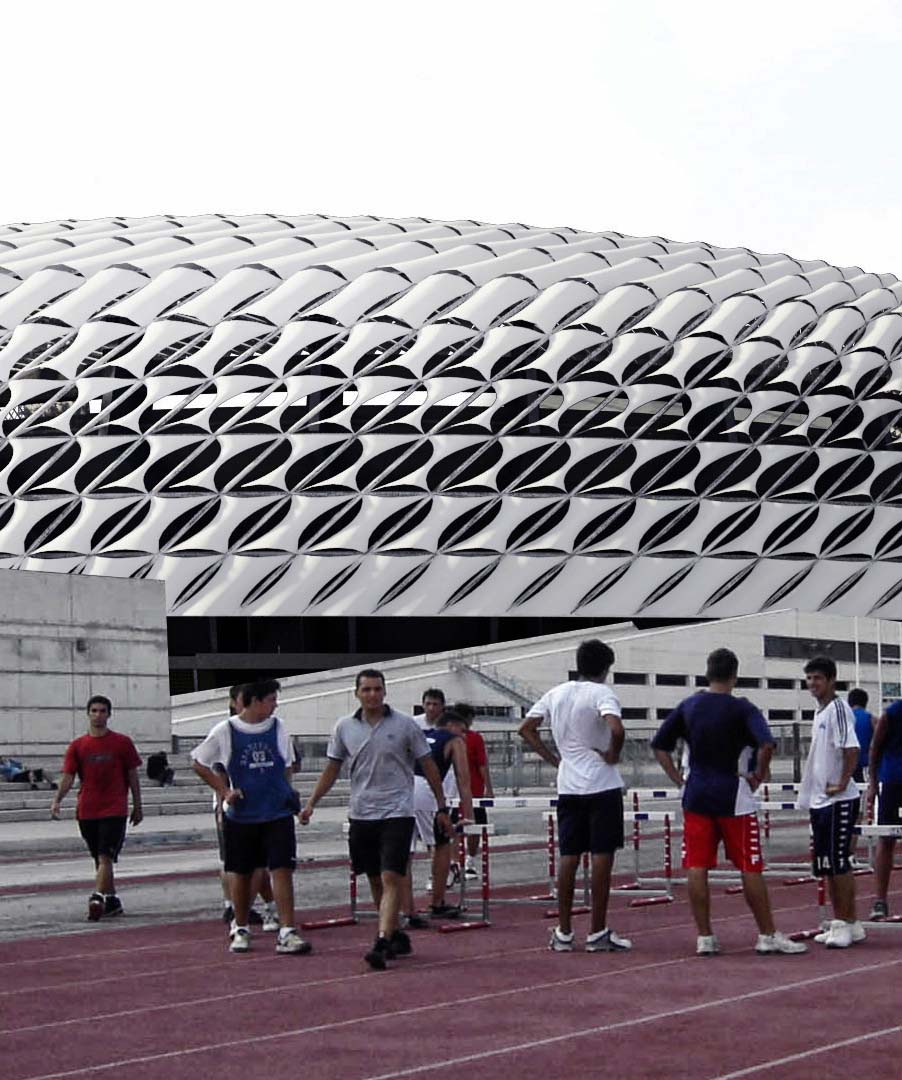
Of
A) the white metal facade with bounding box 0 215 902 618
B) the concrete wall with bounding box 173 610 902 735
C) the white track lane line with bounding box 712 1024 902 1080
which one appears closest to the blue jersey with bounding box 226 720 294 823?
the white track lane line with bounding box 712 1024 902 1080

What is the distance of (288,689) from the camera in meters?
44.9

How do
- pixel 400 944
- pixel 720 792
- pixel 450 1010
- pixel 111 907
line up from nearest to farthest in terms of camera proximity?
pixel 450 1010 → pixel 720 792 → pixel 400 944 → pixel 111 907

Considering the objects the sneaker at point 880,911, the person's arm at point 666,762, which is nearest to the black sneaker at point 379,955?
the person's arm at point 666,762

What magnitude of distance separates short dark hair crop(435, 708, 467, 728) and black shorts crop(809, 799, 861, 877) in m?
3.47

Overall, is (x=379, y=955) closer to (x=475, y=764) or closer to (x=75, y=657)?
(x=475, y=764)

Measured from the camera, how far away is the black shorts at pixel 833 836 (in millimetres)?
11492

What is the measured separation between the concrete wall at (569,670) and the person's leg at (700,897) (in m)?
32.9

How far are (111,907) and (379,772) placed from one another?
11.9 ft

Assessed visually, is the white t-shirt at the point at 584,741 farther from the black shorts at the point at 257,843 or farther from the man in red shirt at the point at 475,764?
the man in red shirt at the point at 475,764

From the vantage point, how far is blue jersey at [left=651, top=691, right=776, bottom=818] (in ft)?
35.7

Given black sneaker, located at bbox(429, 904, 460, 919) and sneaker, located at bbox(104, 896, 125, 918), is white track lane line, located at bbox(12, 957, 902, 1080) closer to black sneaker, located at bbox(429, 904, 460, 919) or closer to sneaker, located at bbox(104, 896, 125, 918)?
black sneaker, located at bbox(429, 904, 460, 919)

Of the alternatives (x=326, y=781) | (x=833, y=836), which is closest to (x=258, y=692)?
(x=326, y=781)

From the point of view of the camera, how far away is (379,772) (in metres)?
11.5

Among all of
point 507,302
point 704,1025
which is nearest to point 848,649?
point 507,302
